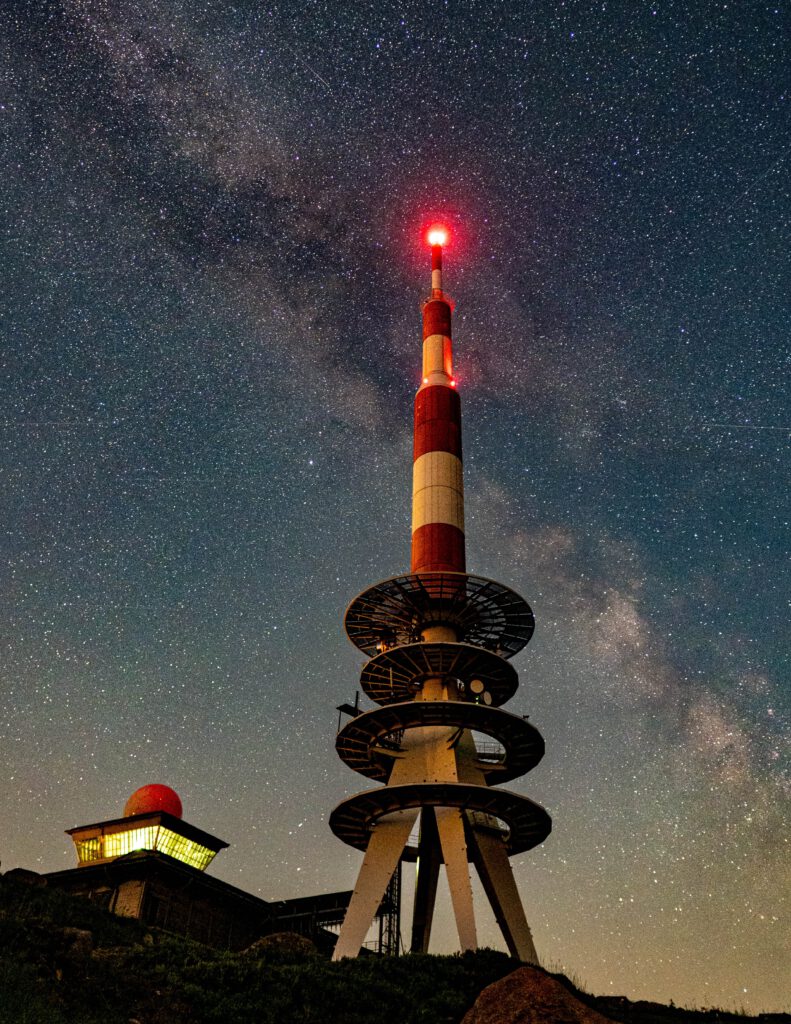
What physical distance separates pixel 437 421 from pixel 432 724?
17513mm

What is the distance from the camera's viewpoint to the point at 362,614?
164ft

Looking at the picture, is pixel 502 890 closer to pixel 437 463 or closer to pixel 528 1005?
pixel 528 1005

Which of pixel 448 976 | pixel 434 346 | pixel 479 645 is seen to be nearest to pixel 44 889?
pixel 448 976

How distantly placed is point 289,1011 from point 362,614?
25361 mm

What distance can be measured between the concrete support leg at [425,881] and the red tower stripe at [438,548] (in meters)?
12.1

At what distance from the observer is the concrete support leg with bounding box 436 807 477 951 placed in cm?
4000

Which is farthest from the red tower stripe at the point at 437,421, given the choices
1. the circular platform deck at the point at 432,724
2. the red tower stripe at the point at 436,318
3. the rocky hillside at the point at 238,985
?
the rocky hillside at the point at 238,985

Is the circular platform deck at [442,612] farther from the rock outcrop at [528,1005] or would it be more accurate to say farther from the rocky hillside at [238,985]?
the rock outcrop at [528,1005]

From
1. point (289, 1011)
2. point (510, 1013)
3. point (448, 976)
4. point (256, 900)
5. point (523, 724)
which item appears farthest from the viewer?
point (256, 900)

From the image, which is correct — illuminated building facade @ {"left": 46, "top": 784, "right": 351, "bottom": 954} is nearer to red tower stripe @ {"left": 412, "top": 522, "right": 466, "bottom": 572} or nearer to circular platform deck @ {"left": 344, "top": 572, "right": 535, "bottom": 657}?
circular platform deck @ {"left": 344, "top": 572, "right": 535, "bottom": 657}

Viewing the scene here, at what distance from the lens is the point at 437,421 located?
178 ft

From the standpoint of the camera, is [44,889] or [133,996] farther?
[44,889]

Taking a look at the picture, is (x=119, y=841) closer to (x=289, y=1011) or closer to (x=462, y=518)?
(x=462, y=518)

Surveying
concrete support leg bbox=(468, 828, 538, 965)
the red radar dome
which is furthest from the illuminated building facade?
concrete support leg bbox=(468, 828, 538, 965)
